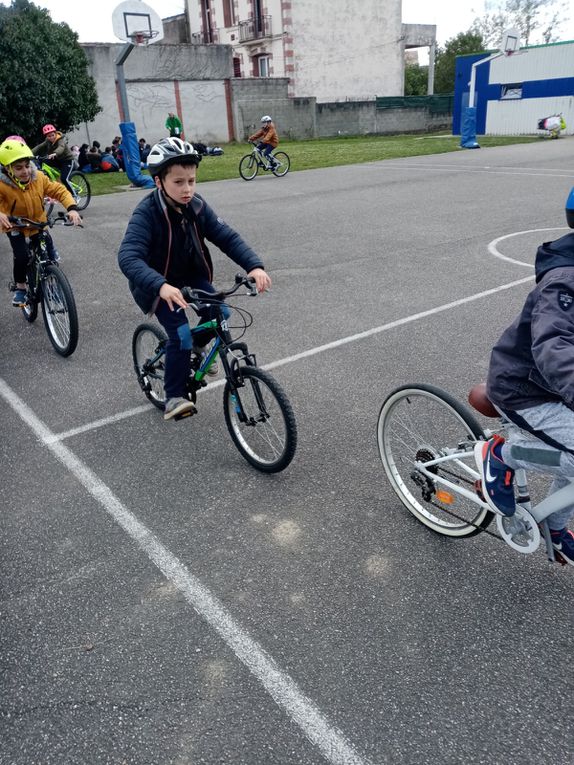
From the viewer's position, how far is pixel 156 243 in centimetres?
409

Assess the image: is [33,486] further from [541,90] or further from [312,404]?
[541,90]

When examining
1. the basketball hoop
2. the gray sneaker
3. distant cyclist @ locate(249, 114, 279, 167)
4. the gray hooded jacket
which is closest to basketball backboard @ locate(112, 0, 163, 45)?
the basketball hoop

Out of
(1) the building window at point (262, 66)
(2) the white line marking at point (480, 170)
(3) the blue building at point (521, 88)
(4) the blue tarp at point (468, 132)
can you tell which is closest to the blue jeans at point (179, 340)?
(2) the white line marking at point (480, 170)

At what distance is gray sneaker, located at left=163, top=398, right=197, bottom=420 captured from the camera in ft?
14.4

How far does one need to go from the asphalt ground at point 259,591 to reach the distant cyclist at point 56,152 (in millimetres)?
9043

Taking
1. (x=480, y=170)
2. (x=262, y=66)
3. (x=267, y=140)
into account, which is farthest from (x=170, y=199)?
(x=262, y=66)

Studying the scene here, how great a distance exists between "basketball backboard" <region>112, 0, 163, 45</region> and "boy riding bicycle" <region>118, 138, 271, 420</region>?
18126 millimetres

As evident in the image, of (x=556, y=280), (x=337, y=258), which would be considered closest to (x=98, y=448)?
(x=556, y=280)

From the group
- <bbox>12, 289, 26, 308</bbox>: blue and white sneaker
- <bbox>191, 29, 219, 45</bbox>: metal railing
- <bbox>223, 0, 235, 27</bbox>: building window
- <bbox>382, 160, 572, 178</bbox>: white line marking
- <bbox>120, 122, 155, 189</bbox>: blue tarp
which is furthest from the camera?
<bbox>191, 29, 219, 45</bbox>: metal railing

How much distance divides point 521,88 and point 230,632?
131ft

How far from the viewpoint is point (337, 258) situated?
9.42 meters

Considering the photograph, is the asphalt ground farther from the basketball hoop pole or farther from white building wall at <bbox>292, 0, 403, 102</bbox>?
white building wall at <bbox>292, 0, 403, 102</bbox>

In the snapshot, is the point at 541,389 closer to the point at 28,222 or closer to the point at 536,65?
the point at 28,222

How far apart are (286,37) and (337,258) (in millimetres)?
42165
